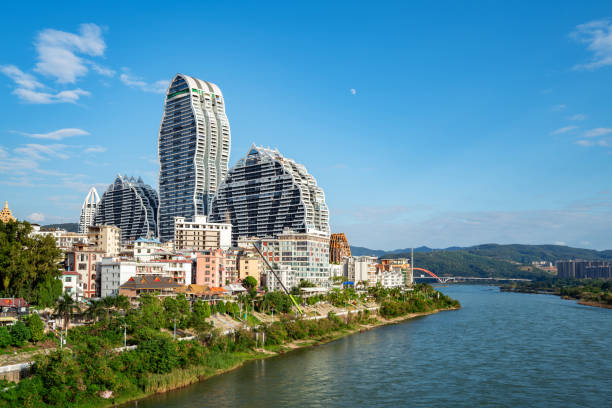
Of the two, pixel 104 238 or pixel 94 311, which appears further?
pixel 104 238

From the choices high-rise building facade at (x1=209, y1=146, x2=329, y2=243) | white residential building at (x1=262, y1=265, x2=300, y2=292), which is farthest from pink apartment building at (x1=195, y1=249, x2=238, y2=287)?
high-rise building facade at (x1=209, y1=146, x2=329, y2=243)

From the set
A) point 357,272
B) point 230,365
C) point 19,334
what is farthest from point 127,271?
point 357,272

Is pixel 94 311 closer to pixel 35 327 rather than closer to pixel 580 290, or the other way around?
pixel 35 327

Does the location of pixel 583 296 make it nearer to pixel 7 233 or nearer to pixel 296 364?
pixel 296 364

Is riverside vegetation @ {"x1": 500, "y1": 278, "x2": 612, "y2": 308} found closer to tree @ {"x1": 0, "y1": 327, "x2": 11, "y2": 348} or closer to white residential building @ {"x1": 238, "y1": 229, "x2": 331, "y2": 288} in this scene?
white residential building @ {"x1": 238, "y1": 229, "x2": 331, "y2": 288}

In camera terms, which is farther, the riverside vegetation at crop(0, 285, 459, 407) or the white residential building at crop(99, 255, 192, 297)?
the white residential building at crop(99, 255, 192, 297)

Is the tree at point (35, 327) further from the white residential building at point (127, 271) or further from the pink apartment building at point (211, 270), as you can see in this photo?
the pink apartment building at point (211, 270)

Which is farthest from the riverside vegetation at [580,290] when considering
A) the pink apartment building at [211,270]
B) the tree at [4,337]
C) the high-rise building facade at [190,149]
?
the tree at [4,337]

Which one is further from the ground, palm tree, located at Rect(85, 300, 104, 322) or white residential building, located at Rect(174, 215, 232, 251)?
white residential building, located at Rect(174, 215, 232, 251)
